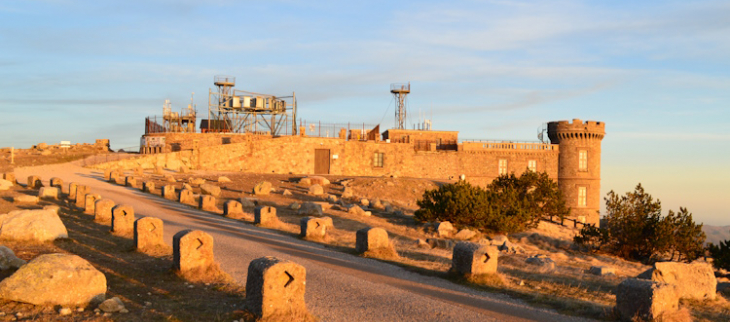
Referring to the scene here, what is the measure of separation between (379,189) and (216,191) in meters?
12.6

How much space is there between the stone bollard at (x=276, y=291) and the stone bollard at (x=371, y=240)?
602 cm

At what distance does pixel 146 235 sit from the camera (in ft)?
41.7

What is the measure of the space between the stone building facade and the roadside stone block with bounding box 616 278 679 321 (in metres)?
41.0

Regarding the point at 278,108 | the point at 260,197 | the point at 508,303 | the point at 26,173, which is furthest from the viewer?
the point at 278,108

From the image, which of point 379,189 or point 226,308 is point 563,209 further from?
point 226,308

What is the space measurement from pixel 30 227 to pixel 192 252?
523 centimetres

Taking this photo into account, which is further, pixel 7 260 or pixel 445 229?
pixel 445 229

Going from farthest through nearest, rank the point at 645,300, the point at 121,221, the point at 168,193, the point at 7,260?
1. the point at 168,193
2. the point at 121,221
3. the point at 7,260
4. the point at 645,300

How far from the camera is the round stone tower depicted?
1962 inches

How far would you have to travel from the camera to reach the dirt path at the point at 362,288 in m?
8.15

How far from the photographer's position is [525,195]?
3192 cm

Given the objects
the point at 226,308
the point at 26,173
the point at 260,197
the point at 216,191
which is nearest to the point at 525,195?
the point at 260,197

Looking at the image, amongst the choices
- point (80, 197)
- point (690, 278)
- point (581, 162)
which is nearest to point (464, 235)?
point (690, 278)

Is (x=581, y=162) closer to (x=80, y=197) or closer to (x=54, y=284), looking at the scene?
(x=80, y=197)
